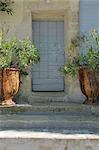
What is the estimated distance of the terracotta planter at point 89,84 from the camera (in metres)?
8.42

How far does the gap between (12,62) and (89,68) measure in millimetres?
1778

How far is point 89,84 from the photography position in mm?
8492

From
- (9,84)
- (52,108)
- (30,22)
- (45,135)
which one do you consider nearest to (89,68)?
(52,108)

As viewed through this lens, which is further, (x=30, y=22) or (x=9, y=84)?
(x=30, y=22)

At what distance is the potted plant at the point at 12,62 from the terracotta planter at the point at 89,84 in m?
1.11

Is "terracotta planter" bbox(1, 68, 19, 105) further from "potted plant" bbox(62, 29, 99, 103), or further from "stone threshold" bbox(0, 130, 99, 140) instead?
"stone threshold" bbox(0, 130, 99, 140)

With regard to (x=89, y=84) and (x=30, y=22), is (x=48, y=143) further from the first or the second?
(x=30, y=22)

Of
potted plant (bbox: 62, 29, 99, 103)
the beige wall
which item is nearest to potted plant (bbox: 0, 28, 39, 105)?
the beige wall

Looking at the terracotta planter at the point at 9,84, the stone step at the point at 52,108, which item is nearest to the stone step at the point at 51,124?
the stone step at the point at 52,108

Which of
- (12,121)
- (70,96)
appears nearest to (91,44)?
(70,96)

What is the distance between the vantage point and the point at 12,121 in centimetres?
736

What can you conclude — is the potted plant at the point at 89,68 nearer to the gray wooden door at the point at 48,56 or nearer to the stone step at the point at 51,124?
the gray wooden door at the point at 48,56

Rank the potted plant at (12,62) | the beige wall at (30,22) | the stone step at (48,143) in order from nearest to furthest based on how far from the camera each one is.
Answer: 1. the stone step at (48,143)
2. the potted plant at (12,62)
3. the beige wall at (30,22)

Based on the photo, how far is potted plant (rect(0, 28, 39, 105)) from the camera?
27.6ft
